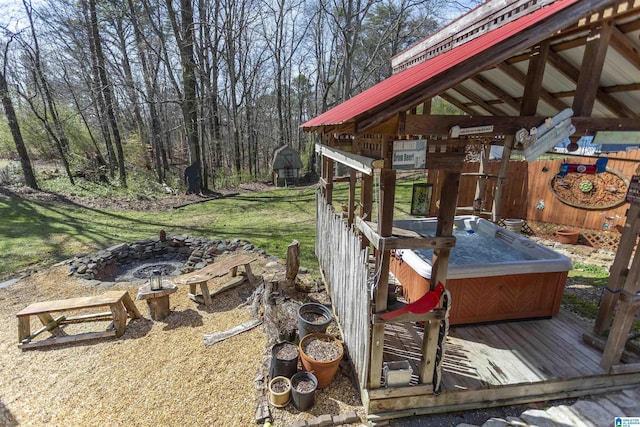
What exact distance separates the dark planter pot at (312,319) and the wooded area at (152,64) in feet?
39.9

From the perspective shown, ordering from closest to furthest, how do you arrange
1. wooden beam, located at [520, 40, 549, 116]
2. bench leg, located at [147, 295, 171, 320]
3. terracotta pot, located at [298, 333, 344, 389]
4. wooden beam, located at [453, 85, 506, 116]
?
wooden beam, located at [520, 40, 549, 116], terracotta pot, located at [298, 333, 344, 389], bench leg, located at [147, 295, 171, 320], wooden beam, located at [453, 85, 506, 116]

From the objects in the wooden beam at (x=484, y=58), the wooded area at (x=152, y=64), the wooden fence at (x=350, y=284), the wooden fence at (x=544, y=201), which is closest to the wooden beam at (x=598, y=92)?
the wooden beam at (x=484, y=58)

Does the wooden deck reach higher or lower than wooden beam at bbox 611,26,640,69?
lower

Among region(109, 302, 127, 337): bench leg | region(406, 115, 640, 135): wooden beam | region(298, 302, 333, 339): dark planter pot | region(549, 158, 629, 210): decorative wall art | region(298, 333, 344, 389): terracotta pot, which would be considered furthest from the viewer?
region(549, 158, 629, 210): decorative wall art

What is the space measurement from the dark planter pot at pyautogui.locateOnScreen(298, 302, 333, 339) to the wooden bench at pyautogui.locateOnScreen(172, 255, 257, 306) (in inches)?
83.8

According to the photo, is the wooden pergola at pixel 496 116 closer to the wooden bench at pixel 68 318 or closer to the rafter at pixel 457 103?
the rafter at pixel 457 103

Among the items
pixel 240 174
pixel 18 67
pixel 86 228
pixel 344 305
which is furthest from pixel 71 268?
pixel 18 67

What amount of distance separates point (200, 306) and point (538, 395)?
5353 mm

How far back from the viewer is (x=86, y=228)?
32.1 feet

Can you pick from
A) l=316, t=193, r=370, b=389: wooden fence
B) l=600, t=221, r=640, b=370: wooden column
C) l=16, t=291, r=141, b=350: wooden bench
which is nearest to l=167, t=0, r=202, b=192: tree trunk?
l=16, t=291, r=141, b=350: wooden bench

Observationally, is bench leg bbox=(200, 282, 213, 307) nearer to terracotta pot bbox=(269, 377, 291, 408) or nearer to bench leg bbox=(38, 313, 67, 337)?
bench leg bbox=(38, 313, 67, 337)

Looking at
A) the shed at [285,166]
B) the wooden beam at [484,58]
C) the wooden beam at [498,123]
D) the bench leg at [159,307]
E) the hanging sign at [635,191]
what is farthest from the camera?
the shed at [285,166]

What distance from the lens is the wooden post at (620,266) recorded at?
3832 millimetres

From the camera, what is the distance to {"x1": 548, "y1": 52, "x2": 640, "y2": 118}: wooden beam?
368 cm
